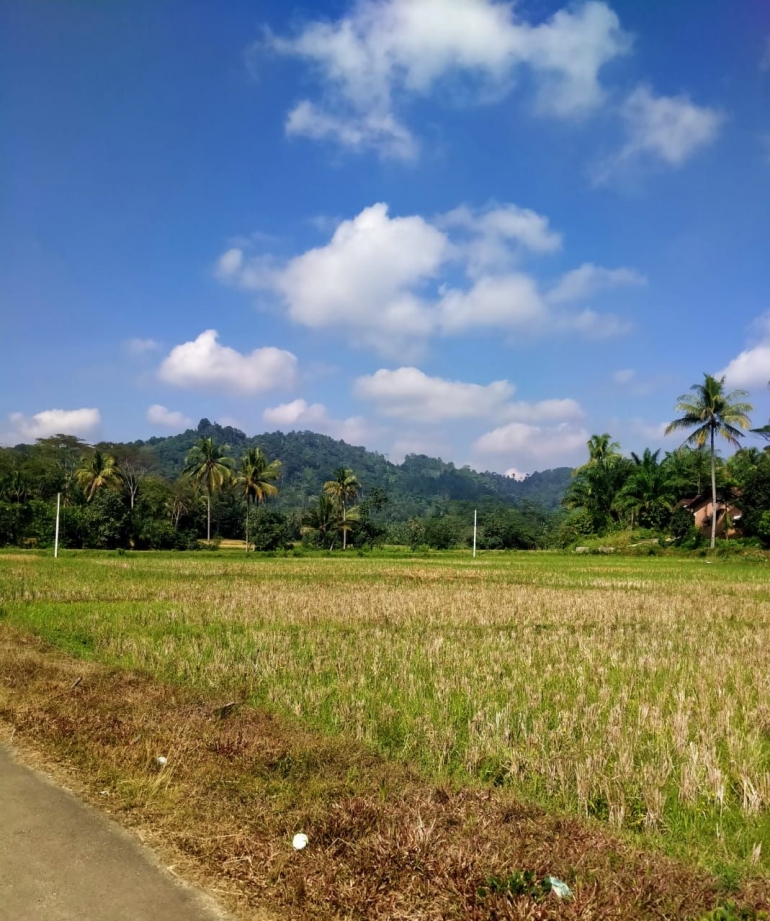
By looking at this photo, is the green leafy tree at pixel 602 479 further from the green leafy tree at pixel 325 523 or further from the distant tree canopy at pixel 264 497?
the green leafy tree at pixel 325 523

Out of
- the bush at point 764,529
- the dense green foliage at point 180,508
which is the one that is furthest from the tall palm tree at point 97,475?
the bush at point 764,529

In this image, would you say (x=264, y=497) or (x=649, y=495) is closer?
(x=649, y=495)

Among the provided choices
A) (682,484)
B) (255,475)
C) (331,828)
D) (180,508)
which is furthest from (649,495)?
(331,828)

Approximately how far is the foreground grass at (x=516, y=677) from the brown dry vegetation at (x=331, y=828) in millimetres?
556

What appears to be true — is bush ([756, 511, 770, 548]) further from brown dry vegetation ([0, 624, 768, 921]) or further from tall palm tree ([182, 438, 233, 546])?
brown dry vegetation ([0, 624, 768, 921])

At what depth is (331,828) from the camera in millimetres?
4012

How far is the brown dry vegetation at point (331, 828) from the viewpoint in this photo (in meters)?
3.33

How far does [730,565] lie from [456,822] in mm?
40468

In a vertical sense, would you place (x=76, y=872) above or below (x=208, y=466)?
below

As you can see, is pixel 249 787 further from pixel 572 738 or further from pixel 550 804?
pixel 572 738

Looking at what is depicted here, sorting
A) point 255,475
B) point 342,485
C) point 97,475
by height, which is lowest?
point 342,485

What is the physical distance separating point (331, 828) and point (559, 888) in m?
1.40

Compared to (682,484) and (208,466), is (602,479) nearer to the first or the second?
(682,484)

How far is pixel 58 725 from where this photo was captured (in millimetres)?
6094
